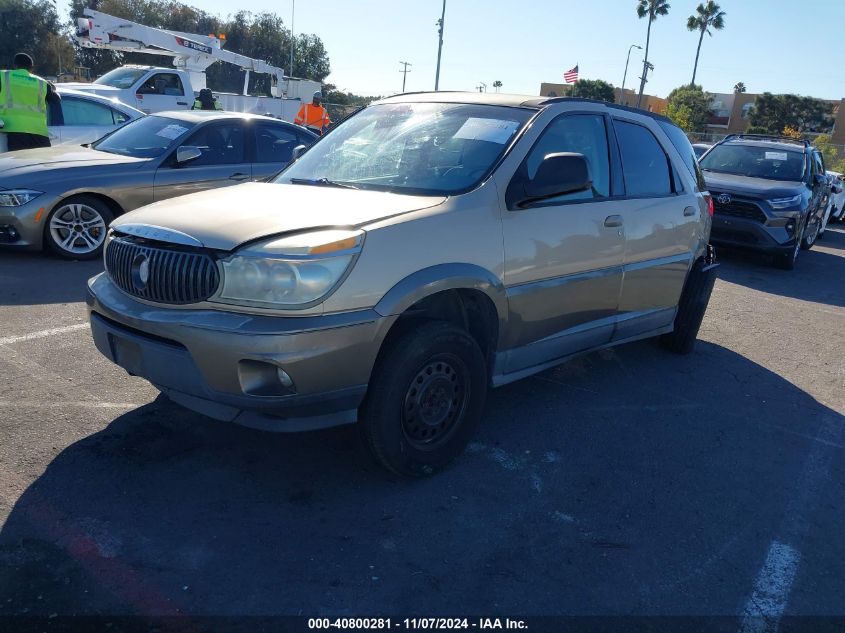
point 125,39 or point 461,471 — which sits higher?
point 125,39

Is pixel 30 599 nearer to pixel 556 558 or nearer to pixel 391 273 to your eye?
pixel 391 273

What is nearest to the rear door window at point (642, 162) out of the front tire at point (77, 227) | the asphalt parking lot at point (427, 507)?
the asphalt parking lot at point (427, 507)

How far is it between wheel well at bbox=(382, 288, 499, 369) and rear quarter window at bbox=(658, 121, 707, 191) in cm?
270

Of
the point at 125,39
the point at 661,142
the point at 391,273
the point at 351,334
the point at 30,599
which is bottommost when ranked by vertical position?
the point at 30,599

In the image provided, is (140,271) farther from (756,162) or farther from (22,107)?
(756,162)

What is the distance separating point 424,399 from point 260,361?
0.91m

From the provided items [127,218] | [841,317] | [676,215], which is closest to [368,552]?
[127,218]

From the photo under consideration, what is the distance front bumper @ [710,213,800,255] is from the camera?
397 inches

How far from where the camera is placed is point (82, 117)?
10.6 metres

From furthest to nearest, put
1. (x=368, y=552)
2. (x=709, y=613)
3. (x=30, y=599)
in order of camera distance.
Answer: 1. (x=368, y=552)
2. (x=709, y=613)
3. (x=30, y=599)

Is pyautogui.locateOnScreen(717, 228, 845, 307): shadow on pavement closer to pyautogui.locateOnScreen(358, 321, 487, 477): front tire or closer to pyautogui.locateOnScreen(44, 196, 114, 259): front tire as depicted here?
pyautogui.locateOnScreen(358, 321, 487, 477): front tire

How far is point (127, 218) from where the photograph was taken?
11.5 ft

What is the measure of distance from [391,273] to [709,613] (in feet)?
6.25

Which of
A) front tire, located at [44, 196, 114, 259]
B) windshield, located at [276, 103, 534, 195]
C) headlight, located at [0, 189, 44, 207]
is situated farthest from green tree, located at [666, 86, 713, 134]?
windshield, located at [276, 103, 534, 195]
